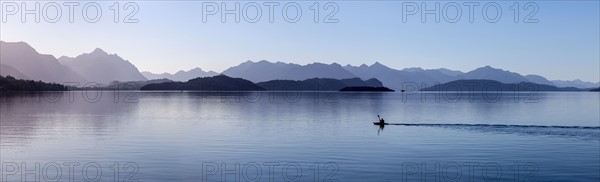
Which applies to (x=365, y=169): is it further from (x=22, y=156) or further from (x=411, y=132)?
(x=411, y=132)

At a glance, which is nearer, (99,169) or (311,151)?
(99,169)

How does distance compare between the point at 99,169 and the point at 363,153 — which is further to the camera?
the point at 363,153

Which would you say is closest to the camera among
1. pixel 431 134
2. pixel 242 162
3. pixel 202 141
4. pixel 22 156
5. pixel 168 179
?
pixel 168 179

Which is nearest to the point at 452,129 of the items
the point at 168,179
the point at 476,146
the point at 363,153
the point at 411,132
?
the point at 411,132

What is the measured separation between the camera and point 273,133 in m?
74.7

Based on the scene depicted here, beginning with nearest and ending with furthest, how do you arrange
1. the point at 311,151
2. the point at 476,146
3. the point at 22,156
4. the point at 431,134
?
the point at 22,156, the point at 311,151, the point at 476,146, the point at 431,134

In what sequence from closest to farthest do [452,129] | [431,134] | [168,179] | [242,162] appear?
[168,179]
[242,162]
[431,134]
[452,129]

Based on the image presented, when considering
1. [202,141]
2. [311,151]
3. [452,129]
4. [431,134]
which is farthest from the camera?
[452,129]

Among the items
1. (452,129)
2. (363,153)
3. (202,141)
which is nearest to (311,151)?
(363,153)

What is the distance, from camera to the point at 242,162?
4553cm

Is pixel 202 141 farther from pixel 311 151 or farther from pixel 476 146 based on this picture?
pixel 476 146

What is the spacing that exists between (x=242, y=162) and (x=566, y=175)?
1007 inches

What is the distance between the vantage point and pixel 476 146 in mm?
59156

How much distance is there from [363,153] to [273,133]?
82.1ft
